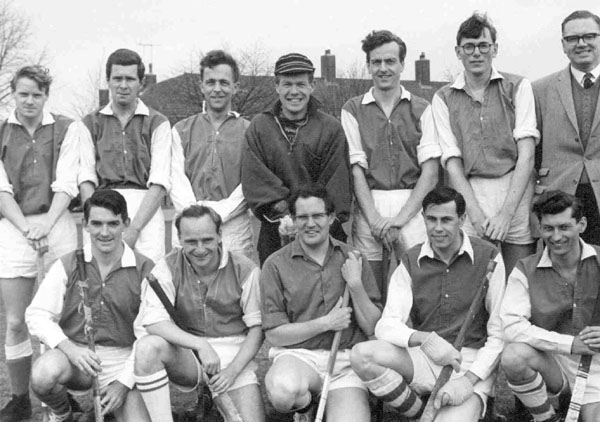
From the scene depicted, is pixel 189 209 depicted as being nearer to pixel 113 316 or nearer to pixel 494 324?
pixel 113 316

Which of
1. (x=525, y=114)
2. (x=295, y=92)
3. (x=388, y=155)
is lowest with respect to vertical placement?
(x=388, y=155)

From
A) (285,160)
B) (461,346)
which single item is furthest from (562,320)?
(285,160)

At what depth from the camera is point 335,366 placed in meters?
4.93

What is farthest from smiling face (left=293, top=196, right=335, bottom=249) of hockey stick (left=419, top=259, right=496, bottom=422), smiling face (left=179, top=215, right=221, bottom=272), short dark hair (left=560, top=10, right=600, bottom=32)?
short dark hair (left=560, top=10, right=600, bottom=32)

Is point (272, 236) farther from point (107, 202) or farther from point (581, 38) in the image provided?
point (581, 38)

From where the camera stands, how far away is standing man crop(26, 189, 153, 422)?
15.9 feet

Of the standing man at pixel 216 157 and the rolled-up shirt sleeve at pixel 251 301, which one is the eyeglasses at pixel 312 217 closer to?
the rolled-up shirt sleeve at pixel 251 301

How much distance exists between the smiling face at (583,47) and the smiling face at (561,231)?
1.22 meters

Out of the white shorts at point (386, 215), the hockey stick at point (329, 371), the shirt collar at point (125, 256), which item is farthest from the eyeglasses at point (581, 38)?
the shirt collar at point (125, 256)

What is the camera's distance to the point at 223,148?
18.7ft

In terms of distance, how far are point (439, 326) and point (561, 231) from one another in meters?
0.94

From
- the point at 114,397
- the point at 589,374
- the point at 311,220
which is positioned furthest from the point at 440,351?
the point at 114,397

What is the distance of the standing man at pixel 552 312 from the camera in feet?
15.1

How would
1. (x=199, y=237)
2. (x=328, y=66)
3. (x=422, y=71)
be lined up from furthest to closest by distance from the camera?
1. (x=422, y=71)
2. (x=328, y=66)
3. (x=199, y=237)
